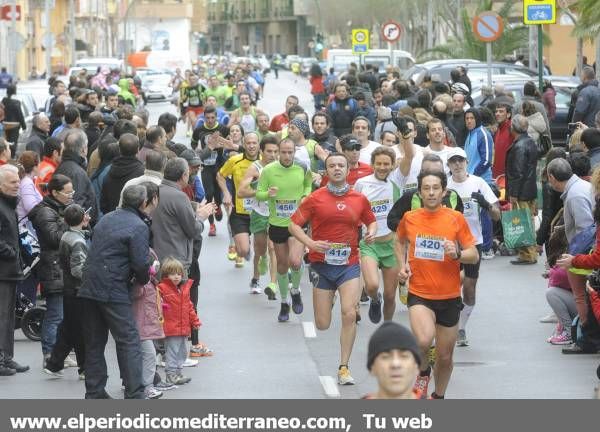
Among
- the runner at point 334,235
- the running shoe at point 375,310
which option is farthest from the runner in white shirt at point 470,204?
the runner at point 334,235

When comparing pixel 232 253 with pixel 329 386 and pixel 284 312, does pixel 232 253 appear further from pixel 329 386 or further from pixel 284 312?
pixel 329 386

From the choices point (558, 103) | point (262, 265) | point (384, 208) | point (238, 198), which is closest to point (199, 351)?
point (384, 208)

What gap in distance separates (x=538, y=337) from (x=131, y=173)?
411cm

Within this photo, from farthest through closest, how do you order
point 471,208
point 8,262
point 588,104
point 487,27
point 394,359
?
point 487,27 → point 588,104 → point 471,208 → point 8,262 → point 394,359

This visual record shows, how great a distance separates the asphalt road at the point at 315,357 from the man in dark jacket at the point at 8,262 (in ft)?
0.79

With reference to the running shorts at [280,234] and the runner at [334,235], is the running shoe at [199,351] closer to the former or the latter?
the runner at [334,235]

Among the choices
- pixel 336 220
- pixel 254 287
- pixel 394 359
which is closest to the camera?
pixel 394 359

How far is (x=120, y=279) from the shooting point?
1118 cm

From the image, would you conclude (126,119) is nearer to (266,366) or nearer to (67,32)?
(266,366)

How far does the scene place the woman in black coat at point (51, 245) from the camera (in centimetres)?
1345

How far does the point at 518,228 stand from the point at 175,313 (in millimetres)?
7738

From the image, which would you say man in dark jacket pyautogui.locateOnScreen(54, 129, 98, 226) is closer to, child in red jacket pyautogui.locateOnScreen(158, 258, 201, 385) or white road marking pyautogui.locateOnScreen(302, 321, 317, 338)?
white road marking pyautogui.locateOnScreen(302, 321, 317, 338)

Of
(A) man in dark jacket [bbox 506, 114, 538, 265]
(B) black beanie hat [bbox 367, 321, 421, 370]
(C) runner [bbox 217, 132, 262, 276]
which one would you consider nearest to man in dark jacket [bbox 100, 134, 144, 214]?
(C) runner [bbox 217, 132, 262, 276]

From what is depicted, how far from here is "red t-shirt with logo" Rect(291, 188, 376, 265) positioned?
12867 millimetres
